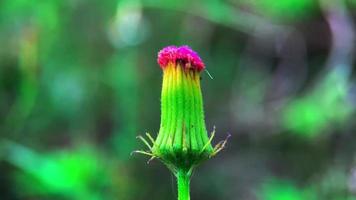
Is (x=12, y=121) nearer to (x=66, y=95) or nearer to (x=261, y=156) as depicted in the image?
(x=66, y=95)

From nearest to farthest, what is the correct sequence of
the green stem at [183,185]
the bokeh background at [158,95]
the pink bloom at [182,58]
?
the green stem at [183,185] < the pink bloom at [182,58] < the bokeh background at [158,95]

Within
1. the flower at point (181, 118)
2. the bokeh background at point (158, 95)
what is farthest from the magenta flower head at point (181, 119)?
the bokeh background at point (158, 95)

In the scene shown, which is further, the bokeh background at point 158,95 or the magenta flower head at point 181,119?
the bokeh background at point 158,95

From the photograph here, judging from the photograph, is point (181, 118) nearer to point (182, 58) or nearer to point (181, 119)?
point (181, 119)

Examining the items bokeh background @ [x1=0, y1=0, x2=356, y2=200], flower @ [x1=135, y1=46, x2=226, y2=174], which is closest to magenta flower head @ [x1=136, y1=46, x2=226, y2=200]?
flower @ [x1=135, y1=46, x2=226, y2=174]

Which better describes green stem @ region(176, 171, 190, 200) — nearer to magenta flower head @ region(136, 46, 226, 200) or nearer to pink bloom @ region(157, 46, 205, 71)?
magenta flower head @ region(136, 46, 226, 200)

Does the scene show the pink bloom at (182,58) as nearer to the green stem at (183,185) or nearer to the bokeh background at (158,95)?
the green stem at (183,185)
